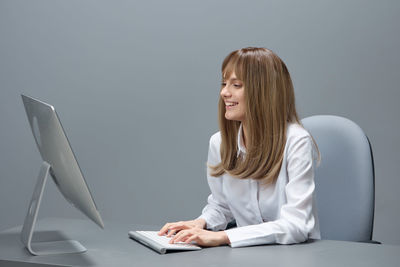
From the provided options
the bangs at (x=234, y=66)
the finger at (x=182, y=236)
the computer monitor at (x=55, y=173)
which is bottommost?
the finger at (x=182, y=236)

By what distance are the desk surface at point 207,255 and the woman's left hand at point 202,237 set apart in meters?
0.02

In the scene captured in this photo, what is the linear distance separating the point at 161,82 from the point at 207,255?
6.30 ft

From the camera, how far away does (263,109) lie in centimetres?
192

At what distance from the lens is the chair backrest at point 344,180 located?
2100mm

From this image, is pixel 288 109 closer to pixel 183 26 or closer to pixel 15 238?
pixel 15 238

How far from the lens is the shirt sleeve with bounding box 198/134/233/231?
202cm

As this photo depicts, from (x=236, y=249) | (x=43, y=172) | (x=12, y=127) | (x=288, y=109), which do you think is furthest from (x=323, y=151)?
(x=12, y=127)

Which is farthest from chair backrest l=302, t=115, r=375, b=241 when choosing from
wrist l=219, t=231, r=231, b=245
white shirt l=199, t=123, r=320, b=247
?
wrist l=219, t=231, r=231, b=245

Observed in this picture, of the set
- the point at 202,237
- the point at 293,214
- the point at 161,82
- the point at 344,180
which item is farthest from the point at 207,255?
the point at 161,82

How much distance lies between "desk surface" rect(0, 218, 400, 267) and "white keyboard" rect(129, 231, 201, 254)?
0.05 feet

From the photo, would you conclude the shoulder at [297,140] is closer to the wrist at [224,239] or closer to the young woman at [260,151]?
the young woman at [260,151]

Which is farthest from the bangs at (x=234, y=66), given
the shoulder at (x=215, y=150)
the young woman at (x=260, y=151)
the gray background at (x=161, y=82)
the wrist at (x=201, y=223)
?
the gray background at (x=161, y=82)

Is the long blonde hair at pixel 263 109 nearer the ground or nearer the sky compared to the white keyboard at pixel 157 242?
nearer the sky

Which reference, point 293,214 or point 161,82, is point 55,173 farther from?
point 161,82
